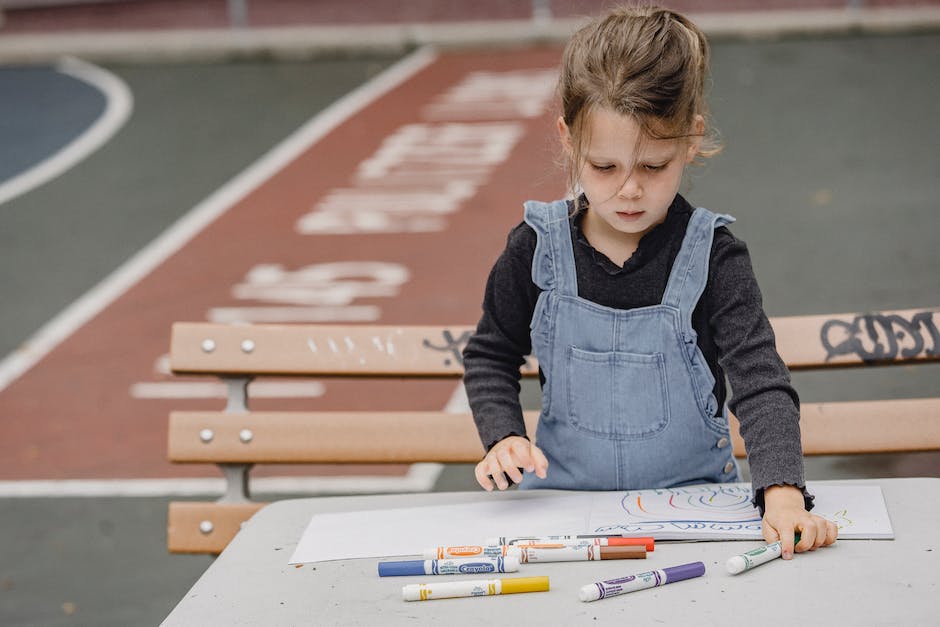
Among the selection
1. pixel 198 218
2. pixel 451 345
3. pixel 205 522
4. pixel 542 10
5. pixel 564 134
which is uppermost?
pixel 542 10

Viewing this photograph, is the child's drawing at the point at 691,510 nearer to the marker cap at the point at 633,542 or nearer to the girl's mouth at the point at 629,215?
the marker cap at the point at 633,542

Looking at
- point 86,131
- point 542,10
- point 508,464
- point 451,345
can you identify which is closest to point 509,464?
point 508,464

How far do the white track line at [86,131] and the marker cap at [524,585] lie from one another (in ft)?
28.1

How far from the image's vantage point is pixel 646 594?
1.90 meters

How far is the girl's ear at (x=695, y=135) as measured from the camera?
232cm

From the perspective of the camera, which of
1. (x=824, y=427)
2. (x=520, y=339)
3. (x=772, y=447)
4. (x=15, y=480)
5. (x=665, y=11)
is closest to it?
(x=772, y=447)

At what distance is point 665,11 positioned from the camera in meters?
2.39

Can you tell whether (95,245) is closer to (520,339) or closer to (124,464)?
(124,464)

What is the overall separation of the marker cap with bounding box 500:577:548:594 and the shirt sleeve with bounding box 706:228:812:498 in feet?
1.46

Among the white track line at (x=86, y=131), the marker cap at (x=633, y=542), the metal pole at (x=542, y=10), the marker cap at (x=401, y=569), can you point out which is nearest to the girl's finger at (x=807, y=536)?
the marker cap at (x=633, y=542)

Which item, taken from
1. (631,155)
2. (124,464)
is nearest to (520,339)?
(631,155)

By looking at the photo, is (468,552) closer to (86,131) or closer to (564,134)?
(564,134)

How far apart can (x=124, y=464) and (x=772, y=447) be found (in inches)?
142

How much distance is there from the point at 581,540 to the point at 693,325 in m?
0.55
